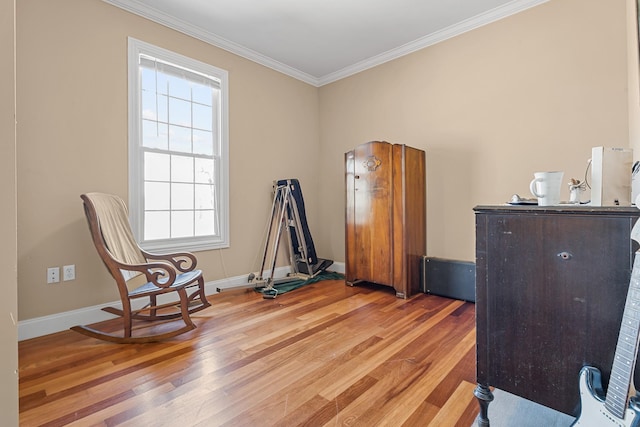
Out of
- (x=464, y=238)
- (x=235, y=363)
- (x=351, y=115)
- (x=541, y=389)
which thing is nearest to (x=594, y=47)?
(x=464, y=238)

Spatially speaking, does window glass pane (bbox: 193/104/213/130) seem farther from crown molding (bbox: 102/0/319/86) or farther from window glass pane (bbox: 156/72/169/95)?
crown molding (bbox: 102/0/319/86)

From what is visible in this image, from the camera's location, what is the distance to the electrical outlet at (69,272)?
2.38 metres

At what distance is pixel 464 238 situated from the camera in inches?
122

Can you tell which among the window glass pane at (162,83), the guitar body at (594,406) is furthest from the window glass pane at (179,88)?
the guitar body at (594,406)

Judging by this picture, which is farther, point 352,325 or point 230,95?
point 230,95

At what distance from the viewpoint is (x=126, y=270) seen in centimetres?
217

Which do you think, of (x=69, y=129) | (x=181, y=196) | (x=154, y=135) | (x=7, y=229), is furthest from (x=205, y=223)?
(x=7, y=229)

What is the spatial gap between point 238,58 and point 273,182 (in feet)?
5.04

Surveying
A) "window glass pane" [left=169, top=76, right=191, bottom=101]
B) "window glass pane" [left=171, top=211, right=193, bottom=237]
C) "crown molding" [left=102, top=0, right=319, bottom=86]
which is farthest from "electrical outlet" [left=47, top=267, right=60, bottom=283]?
"crown molding" [left=102, top=0, right=319, bottom=86]

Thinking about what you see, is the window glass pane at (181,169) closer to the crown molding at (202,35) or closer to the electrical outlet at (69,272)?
the electrical outlet at (69,272)

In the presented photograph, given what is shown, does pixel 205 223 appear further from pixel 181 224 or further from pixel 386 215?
pixel 386 215

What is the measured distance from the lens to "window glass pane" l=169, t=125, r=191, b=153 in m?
3.04

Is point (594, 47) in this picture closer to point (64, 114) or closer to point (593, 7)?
point (593, 7)

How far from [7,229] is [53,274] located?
208 cm
